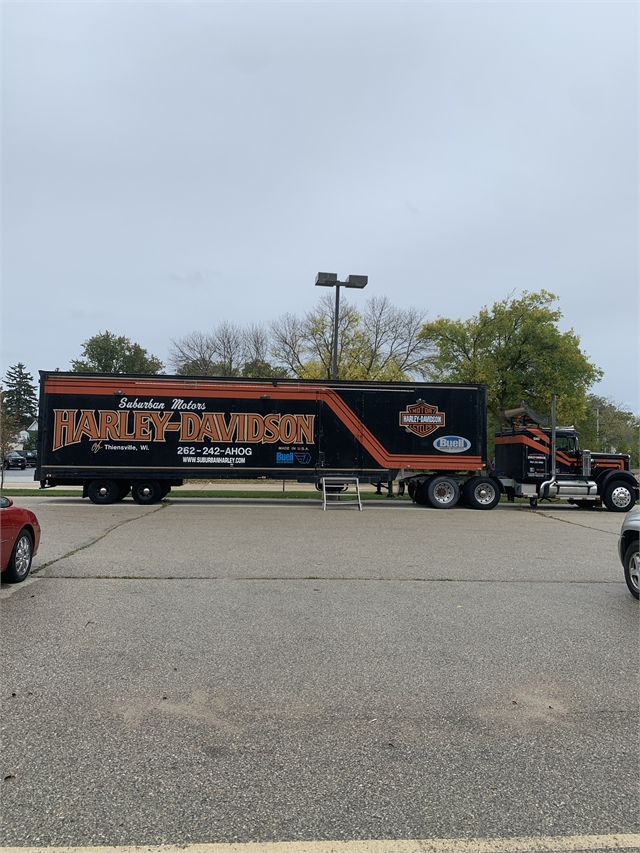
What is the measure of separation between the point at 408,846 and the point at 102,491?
57.8 ft

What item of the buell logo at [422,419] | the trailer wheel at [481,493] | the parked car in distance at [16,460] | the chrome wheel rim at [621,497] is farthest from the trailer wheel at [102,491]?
the parked car in distance at [16,460]

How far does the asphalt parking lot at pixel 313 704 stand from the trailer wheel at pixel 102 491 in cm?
1058

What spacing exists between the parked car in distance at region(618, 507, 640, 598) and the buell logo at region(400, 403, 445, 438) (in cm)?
1204

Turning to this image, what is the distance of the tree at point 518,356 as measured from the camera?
3391 cm

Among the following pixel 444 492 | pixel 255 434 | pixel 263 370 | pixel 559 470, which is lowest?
pixel 444 492

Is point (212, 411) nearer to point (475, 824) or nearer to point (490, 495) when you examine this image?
point (490, 495)

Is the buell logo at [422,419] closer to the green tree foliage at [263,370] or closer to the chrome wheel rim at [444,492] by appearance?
the chrome wheel rim at [444,492]

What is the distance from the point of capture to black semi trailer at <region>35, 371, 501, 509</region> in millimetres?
18500

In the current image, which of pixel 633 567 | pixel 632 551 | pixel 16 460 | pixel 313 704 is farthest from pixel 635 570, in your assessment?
pixel 16 460

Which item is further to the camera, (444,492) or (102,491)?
(444,492)

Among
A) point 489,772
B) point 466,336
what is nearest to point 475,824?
point 489,772

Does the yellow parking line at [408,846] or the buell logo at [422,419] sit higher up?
the buell logo at [422,419]

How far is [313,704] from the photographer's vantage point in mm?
4082

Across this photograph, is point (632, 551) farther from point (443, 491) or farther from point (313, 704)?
point (443, 491)
